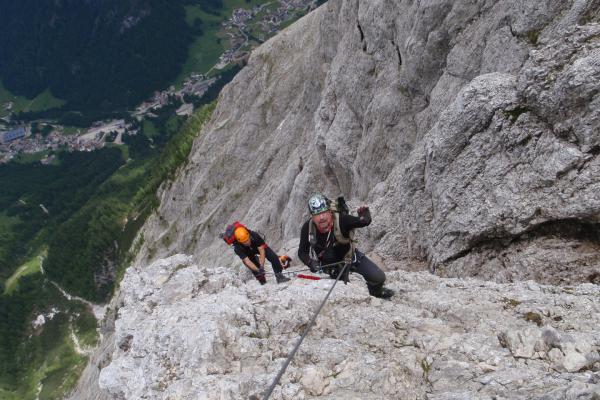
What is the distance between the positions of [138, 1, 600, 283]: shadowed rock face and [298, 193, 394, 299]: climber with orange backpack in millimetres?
5292

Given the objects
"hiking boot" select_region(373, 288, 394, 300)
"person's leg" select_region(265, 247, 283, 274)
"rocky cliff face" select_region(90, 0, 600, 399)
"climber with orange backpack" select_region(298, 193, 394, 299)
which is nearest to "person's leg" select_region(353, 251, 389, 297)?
"climber with orange backpack" select_region(298, 193, 394, 299)

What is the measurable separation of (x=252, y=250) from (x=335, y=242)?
5.74m

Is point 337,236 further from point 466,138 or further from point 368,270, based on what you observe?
point 466,138

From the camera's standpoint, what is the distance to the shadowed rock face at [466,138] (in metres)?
16.0

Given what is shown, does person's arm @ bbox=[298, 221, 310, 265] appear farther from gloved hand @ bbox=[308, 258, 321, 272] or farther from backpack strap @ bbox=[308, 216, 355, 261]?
backpack strap @ bbox=[308, 216, 355, 261]

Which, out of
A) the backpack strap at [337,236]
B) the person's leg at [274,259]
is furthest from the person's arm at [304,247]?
the person's leg at [274,259]

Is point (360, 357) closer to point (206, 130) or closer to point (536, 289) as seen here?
point (536, 289)

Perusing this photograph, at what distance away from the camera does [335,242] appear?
1656 centimetres

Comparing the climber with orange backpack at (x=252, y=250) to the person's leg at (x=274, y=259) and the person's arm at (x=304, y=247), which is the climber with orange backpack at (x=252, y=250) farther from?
the person's arm at (x=304, y=247)

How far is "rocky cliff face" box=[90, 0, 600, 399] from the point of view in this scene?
1151cm

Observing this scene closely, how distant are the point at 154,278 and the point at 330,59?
49612mm

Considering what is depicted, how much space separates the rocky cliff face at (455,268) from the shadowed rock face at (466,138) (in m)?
0.08

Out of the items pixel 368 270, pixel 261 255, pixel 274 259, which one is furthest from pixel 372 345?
pixel 261 255

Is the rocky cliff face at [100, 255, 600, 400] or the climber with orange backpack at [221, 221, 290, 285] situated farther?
the climber with orange backpack at [221, 221, 290, 285]
